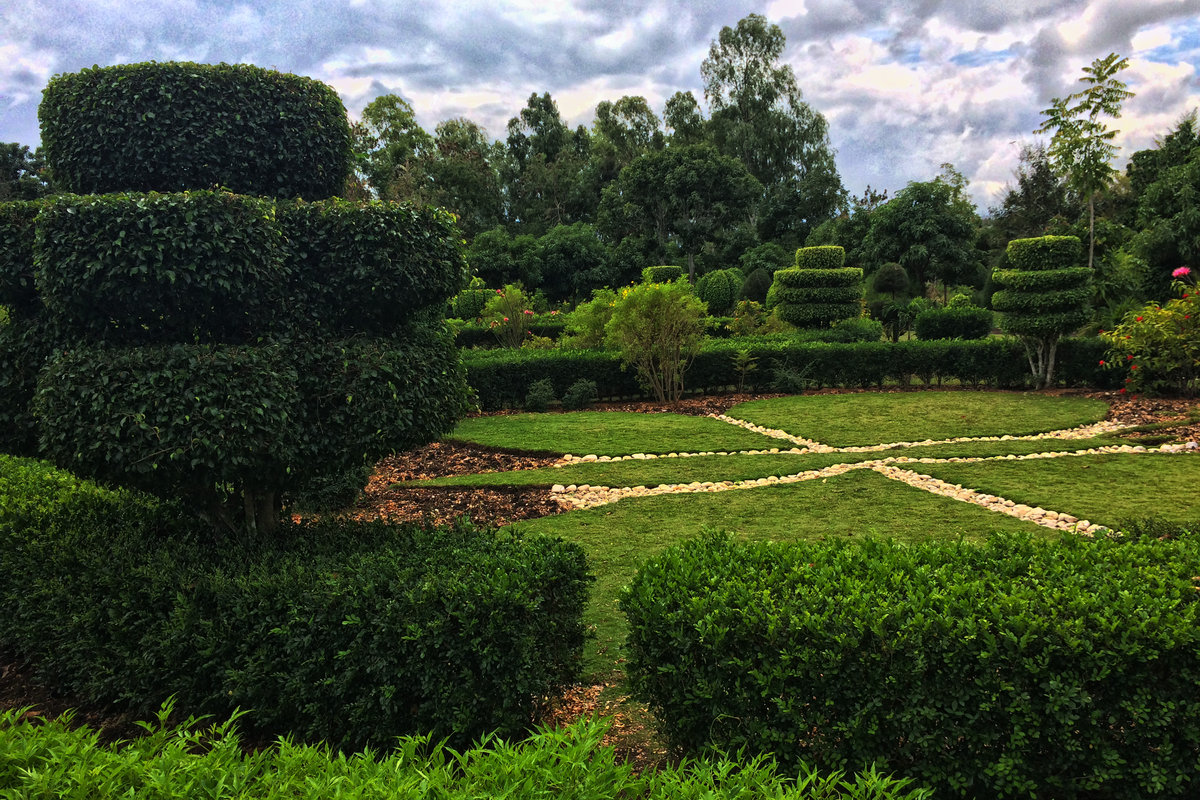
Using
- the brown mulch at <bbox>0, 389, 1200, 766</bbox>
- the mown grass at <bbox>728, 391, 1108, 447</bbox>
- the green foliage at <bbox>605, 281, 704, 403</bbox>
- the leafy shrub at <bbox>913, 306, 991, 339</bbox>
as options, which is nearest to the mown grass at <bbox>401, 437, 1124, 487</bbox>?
the brown mulch at <bbox>0, 389, 1200, 766</bbox>

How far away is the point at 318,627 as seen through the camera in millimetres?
3164

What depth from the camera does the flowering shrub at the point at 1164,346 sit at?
11469 millimetres

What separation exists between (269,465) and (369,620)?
1.26 metres

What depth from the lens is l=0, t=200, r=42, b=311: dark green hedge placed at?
3.87 meters

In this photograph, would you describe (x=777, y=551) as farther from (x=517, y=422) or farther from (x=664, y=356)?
(x=664, y=356)

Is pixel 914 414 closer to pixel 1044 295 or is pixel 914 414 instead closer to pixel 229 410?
pixel 1044 295

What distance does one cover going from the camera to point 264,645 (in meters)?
3.24

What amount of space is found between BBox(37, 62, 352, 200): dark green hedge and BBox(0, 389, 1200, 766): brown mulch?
2.62 m

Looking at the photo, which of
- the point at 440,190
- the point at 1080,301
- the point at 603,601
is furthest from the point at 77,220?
the point at 440,190

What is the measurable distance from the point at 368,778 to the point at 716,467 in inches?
265

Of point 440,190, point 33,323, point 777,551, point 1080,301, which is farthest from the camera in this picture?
point 440,190

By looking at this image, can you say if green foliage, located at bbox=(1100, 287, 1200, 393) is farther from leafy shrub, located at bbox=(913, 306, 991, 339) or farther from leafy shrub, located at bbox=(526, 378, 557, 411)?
leafy shrub, located at bbox=(526, 378, 557, 411)

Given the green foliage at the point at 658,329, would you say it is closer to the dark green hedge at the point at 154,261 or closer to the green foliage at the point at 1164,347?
the green foliage at the point at 1164,347

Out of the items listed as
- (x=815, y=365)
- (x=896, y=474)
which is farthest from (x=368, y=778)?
(x=815, y=365)
